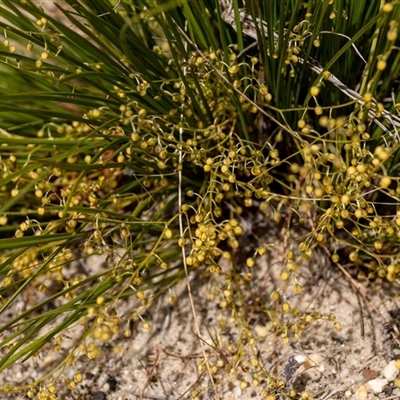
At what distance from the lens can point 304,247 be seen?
107 cm

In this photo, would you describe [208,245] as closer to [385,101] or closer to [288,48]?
[288,48]

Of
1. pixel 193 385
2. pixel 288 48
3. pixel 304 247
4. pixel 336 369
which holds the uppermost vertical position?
pixel 288 48

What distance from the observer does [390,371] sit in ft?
3.98

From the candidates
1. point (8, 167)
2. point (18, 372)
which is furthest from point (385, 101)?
point (18, 372)

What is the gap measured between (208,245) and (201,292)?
15.3 inches

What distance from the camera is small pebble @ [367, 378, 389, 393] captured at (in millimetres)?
1197

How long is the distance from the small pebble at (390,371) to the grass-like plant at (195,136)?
187mm

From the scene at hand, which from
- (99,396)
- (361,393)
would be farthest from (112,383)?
(361,393)

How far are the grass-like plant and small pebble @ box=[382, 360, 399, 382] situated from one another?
0.19 meters

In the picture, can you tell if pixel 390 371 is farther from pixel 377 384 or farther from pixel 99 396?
pixel 99 396

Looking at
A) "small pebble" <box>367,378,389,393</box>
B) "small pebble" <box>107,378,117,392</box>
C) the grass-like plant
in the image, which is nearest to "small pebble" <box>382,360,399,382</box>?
"small pebble" <box>367,378,389,393</box>

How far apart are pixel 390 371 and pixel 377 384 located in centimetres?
4

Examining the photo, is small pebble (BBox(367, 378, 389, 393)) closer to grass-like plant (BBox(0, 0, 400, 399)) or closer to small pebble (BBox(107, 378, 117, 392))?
grass-like plant (BBox(0, 0, 400, 399))

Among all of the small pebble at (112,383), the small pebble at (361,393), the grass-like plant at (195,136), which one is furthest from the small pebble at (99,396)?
the small pebble at (361,393)
